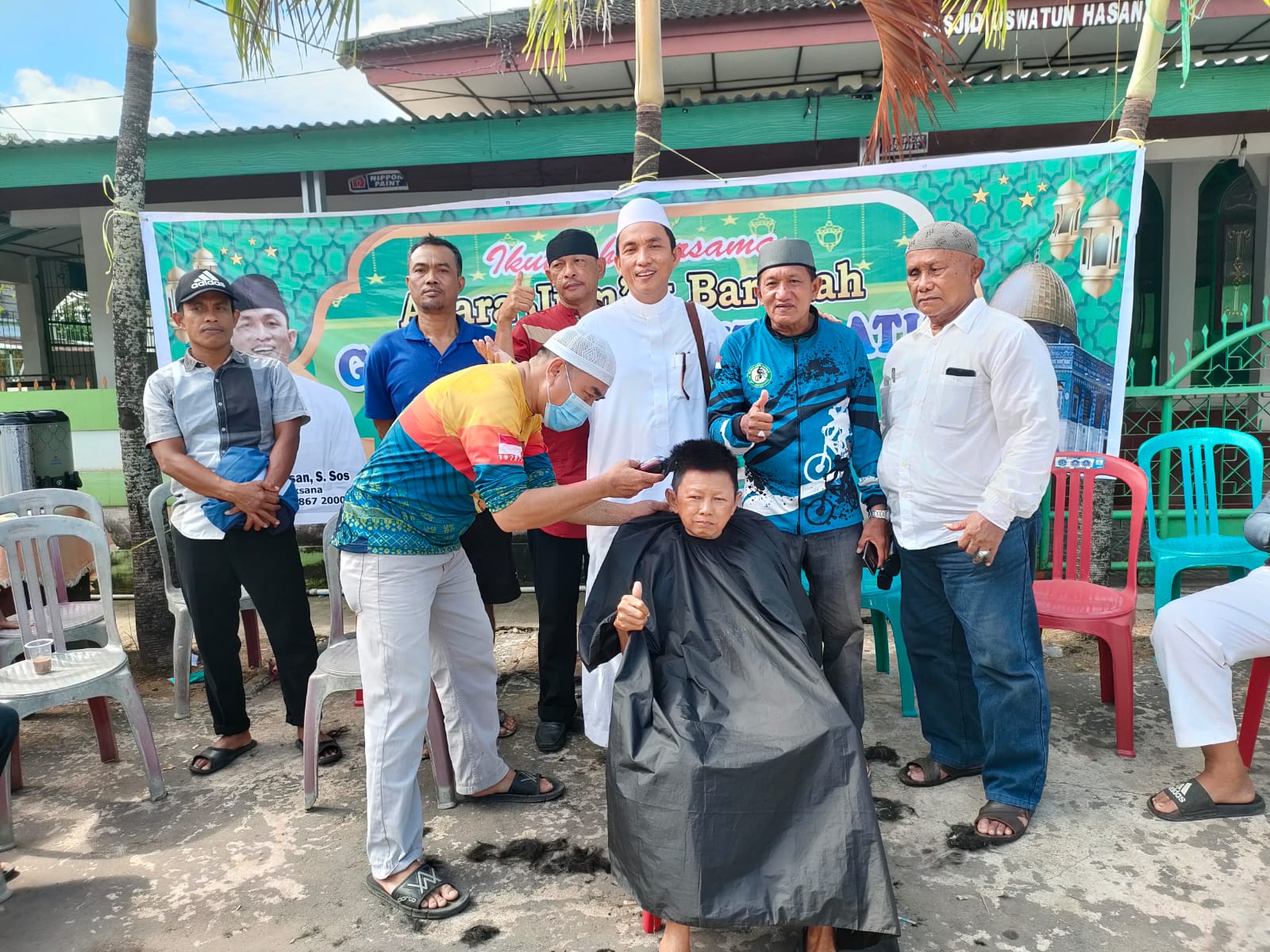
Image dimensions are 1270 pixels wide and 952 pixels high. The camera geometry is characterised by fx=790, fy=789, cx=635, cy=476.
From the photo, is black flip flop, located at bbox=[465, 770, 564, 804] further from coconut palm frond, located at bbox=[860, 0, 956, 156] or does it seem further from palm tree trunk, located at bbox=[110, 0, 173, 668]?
coconut palm frond, located at bbox=[860, 0, 956, 156]

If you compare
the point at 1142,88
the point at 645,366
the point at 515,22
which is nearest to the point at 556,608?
the point at 645,366

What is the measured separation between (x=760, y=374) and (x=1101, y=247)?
243cm

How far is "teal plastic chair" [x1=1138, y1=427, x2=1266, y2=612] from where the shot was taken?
3748mm

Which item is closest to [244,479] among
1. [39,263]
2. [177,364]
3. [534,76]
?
[177,364]

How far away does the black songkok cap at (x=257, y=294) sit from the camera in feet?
15.2

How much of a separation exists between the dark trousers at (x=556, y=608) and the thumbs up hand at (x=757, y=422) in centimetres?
96

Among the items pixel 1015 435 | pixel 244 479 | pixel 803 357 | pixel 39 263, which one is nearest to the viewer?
pixel 1015 435

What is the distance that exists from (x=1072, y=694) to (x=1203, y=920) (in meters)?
1.55

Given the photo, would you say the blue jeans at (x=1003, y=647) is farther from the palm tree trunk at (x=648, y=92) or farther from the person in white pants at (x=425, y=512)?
the palm tree trunk at (x=648, y=92)

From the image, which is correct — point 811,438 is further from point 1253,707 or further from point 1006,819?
point 1253,707

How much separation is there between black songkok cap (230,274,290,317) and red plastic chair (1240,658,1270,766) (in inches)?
193

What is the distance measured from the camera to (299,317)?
464 cm

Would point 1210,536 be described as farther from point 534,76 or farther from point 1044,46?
point 534,76

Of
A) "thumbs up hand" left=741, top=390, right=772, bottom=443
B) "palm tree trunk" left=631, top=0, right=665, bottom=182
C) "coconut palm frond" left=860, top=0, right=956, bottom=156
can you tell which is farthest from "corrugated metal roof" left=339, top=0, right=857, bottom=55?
"thumbs up hand" left=741, top=390, right=772, bottom=443
